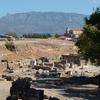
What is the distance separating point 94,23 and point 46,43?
73.9m

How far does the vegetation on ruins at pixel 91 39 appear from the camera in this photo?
52.0 meters

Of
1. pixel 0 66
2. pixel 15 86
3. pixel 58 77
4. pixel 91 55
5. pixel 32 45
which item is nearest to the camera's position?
pixel 15 86

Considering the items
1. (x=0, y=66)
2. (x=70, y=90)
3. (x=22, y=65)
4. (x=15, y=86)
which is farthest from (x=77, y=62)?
(x=15, y=86)

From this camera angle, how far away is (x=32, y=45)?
393 ft

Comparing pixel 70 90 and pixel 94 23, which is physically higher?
pixel 94 23

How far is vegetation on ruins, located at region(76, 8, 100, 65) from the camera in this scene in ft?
171

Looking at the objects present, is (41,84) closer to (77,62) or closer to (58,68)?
(58,68)

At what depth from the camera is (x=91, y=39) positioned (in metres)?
53.0

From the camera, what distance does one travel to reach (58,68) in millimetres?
71812

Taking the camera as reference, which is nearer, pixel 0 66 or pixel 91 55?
pixel 91 55

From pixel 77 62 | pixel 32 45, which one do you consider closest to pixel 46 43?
pixel 32 45

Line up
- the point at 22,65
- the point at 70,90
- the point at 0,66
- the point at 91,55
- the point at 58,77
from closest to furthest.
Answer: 1. the point at 70,90
2. the point at 91,55
3. the point at 58,77
4. the point at 0,66
5. the point at 22,65

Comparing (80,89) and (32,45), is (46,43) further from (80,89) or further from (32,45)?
(80,89)

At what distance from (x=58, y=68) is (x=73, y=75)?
Result: 8257mm
